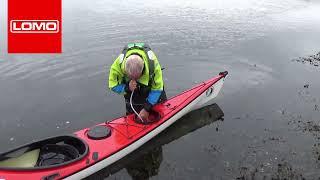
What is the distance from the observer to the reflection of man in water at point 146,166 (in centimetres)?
876

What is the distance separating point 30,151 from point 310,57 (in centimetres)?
1263

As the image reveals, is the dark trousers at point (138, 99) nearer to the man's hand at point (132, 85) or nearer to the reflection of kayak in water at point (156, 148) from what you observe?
the man's hand at point (132, 85)

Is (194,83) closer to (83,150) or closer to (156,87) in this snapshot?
(156,87)

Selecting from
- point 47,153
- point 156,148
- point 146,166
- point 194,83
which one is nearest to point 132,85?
point 156,148

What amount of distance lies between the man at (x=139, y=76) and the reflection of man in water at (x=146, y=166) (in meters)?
0.95

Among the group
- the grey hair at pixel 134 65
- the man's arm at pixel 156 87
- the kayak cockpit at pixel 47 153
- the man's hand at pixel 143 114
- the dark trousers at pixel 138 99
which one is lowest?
the kayak cockpit at pixel 47 153

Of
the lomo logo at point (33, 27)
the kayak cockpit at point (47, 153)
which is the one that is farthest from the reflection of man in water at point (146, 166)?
the lomo logo at point (33, 27)

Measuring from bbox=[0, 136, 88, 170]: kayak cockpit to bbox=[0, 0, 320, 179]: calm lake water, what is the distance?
3.14 ft

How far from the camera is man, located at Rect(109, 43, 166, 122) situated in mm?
8586

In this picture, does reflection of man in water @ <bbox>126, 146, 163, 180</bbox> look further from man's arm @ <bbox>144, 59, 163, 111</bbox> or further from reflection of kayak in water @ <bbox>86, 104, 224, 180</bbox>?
man's arm @ <bbox>144, 59, 163, 111</bbox>

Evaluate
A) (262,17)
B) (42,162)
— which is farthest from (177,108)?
(262,17)

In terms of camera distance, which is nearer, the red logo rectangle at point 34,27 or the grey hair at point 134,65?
the grey hair at point 134,65

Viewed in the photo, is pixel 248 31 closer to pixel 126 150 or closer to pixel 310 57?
pixel 310 57

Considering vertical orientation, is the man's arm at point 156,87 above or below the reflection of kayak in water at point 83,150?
above
